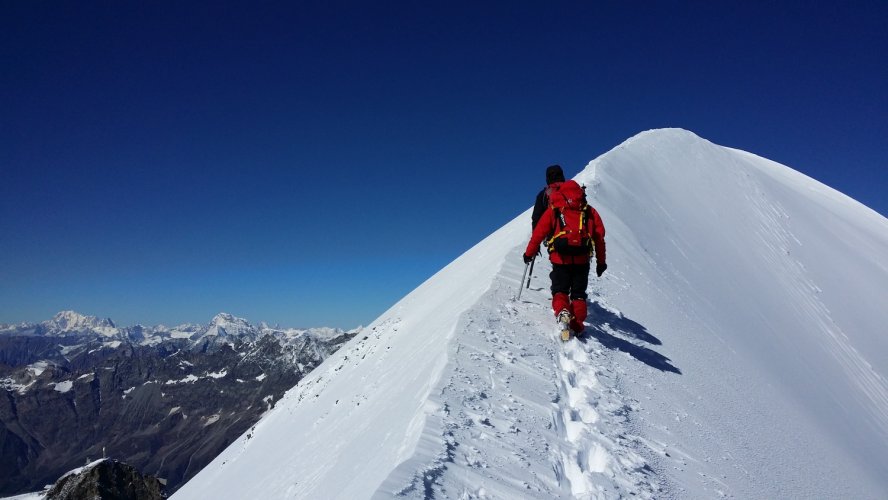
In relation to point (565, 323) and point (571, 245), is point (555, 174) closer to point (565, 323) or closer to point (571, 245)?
point (571, 245)

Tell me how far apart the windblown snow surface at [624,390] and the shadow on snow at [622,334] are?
1.9 inches

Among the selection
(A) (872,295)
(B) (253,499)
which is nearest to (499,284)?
(B) (253,499)

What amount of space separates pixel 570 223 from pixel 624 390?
280cm

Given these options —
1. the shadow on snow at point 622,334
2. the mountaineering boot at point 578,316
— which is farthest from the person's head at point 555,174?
the shadow on snow at point 622,334

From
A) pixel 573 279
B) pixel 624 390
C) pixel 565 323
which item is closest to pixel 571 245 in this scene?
pixel 573 279

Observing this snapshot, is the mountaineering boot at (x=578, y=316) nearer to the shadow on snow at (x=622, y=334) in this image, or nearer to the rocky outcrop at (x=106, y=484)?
the shadow on snow at (x=622, y=334)

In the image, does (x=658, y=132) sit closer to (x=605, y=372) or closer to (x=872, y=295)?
(x=872, y=295)

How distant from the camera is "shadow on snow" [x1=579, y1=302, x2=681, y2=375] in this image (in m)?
7.78

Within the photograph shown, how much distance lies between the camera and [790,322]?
14219mm

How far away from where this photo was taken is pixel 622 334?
27.9ft

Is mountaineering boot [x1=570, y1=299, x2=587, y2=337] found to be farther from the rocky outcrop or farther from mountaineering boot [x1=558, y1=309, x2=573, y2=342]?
the rocky outcrop

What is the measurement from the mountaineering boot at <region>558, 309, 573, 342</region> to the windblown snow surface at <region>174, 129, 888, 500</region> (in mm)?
134

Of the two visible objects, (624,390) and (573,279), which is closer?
(624,390)

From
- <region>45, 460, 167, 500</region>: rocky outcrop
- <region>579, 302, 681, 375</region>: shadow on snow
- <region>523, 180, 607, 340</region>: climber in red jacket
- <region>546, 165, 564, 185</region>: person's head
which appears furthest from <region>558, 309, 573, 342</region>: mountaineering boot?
<region>45, 460, 167, 500</region>: rocky outcrop
